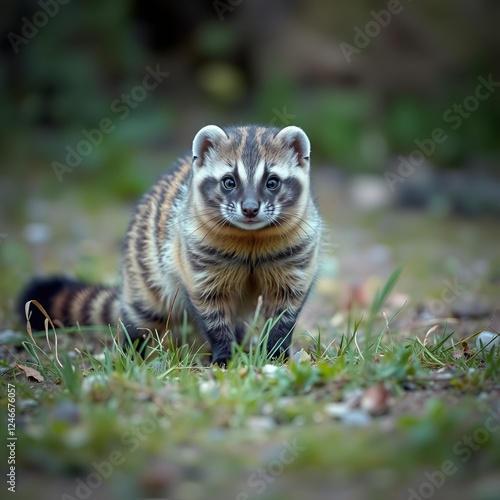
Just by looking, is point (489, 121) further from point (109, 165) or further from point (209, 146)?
point (209, 146)

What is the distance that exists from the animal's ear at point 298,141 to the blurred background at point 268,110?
3677 millimetres

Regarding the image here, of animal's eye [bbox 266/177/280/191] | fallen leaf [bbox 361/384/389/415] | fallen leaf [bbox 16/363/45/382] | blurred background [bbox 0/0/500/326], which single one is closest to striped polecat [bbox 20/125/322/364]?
animal's eye [bbox 266/177/280/191]

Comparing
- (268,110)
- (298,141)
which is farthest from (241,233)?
(268,110)

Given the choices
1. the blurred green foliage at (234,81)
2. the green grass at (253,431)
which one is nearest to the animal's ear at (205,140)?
the green grass at (253,431)

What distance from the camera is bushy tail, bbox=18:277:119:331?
21.0 feet

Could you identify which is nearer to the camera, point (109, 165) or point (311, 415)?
point (311, 415)

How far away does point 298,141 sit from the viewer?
16.9 ft

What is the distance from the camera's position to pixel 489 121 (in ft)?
37.1

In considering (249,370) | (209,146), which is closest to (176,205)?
(209,146)

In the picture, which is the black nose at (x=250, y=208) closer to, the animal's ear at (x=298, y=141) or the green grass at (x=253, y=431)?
the animal's ear at (x=298, y=141)

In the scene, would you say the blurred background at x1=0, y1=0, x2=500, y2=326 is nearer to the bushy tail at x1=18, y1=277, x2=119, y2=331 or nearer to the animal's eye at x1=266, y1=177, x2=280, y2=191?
the bushy tail at x1=18, y1=277, x2=119, y2=331

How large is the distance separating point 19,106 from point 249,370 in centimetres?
800

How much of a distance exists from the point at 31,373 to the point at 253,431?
1.82 meters

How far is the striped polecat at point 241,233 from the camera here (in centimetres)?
484
